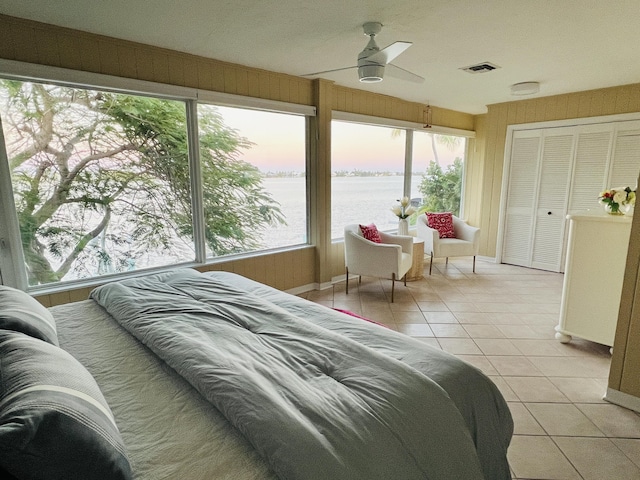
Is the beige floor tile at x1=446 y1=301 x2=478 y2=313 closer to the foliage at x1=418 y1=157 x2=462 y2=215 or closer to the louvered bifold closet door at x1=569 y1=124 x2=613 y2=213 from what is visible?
the louvered bifold closet door at x1=569 y1=124 x2=613 y2=213

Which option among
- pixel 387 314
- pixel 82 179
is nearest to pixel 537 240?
pixel 387 314

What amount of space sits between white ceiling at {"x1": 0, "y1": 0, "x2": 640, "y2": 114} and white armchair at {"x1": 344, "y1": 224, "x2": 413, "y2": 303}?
5.81 feet

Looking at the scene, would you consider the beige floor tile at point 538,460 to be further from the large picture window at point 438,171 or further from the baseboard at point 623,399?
the large picture window at point 438,171

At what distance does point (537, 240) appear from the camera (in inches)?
207

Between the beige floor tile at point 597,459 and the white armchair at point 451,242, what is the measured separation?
10.8 feet

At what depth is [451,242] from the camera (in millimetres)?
5086

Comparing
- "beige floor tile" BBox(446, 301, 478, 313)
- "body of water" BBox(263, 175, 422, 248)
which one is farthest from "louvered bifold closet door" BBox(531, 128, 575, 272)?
"beige floor tile" BBox(446, 301, 478, 313)

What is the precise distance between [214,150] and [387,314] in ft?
7.70

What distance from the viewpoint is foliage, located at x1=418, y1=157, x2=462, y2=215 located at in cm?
586

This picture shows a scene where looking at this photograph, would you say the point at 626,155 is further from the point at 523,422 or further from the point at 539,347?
the point at 523,422

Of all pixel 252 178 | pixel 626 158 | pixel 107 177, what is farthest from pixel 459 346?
pixel 626 158

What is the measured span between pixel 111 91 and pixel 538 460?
12.0 feet

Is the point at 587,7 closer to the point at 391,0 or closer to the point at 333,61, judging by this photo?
the point at 391,0

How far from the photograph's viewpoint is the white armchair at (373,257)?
3967 millimetres
